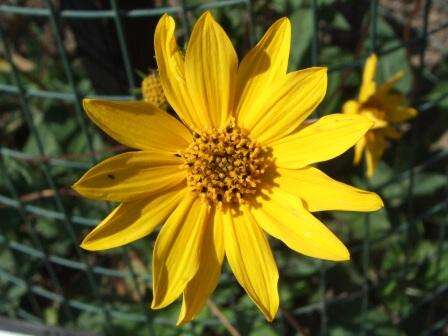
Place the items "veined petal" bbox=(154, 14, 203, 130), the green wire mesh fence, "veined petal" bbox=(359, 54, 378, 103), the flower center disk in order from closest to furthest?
1. "veined petal" bbox=(154, 14, 203, 130)
2. the flower center disk
3. "veined petal" bbox=(359, 54, 378, 103)
4. the green wire mesh fence

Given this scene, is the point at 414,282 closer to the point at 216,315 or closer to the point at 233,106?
the point at 216,315

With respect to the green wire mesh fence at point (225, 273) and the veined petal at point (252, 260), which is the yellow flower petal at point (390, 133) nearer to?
the green wire mesh fence at point (225, 273)

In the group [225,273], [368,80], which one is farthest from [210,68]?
[225,273]

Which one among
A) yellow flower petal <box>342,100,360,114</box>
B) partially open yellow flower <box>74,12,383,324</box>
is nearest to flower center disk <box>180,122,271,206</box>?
partially open yellow flower <box>74,12,383,324</box>

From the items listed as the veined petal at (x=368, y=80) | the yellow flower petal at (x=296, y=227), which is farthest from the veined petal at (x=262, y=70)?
the veined petal at (x=368, y=80)

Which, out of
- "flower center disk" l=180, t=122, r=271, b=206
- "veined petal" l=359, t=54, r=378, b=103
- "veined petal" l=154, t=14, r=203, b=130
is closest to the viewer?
"veined petal" l=154, t=14, r=203, b=130

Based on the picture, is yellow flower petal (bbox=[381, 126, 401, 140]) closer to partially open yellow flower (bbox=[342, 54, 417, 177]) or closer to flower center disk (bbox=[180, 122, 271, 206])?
partially open yellow flower (bbox=[342, 54, 417, 177])

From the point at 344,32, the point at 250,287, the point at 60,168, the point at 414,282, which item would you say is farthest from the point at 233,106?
the point at 344,32

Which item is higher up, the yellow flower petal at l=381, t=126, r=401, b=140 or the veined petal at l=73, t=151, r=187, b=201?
the veined petal at l=73, t=151, r=187, b=201

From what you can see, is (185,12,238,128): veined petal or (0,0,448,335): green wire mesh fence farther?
(0,0,448,335): green wire mesh fence
